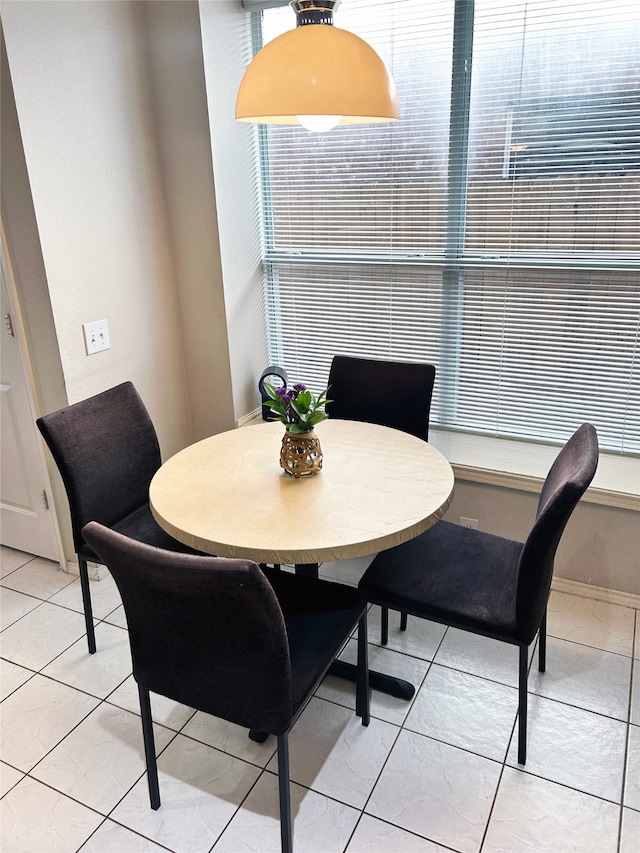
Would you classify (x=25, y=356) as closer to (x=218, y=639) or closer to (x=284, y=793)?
(x=218, y=639)

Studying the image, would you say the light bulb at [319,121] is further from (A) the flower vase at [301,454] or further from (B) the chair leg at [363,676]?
(B) the chair leg at [363,676]

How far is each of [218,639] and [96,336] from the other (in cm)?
164

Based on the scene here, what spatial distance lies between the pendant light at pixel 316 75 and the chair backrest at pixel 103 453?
3.79ft

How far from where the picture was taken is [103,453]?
2.28 metres

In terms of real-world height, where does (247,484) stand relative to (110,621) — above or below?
above

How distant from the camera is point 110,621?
100 inches

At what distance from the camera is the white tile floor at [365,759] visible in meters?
1.70

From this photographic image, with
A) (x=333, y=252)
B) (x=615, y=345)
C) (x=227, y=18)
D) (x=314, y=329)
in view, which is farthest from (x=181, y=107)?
(x=615, y=345)

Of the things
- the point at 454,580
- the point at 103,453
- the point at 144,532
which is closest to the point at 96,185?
the point at 103,453

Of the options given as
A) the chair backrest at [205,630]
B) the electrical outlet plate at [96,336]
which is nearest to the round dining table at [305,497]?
the chair backrest at [205,630]

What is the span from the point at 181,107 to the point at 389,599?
218cm

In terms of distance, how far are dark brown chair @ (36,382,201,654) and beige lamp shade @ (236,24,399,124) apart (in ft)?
3.84

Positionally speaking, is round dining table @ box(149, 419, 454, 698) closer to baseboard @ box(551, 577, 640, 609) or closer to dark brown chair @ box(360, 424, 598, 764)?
dark brown chair @ box(360, 424, 598, 764)

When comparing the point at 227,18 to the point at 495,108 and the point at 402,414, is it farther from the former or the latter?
the point at 402,414
